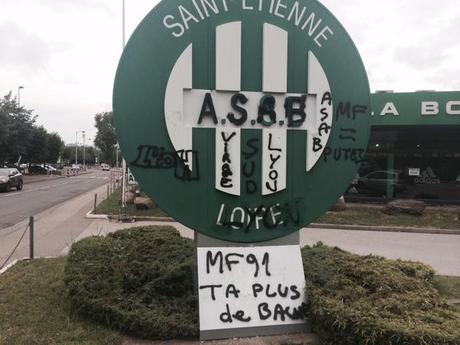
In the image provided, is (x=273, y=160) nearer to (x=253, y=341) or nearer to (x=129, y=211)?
(x=253, y=341)

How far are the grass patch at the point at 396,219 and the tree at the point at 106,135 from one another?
56.6 meters

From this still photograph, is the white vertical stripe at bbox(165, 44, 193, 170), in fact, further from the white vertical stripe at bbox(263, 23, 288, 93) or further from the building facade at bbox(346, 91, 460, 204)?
the building facade at bbox(346, 91, 460, 204)

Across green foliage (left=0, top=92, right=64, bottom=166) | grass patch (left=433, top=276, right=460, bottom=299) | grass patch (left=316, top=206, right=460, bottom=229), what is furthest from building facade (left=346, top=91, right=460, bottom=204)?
green foliage (left=0, top=92, right=64, bottom=166)

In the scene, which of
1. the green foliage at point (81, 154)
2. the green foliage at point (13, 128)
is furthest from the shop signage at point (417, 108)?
the green foliage at point (81, 154)

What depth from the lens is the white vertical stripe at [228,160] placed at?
A: 15.0 feet

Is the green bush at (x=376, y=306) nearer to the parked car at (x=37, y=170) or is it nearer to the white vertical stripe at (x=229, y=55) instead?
the white vertical stripe at (x=229, y=55)

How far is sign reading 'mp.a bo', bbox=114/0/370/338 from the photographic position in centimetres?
446

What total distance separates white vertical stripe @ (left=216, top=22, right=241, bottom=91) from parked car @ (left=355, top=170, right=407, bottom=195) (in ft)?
53.3

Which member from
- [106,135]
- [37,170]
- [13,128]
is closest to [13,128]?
[13,128]

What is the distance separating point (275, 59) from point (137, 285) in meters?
Answer: 2.79

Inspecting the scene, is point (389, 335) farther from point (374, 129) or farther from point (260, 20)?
point (374, 129)

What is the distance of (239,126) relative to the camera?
4598 millimetres

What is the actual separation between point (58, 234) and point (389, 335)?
31.9 ft

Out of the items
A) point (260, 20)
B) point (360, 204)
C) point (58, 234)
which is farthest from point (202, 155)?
point (360, 204)
